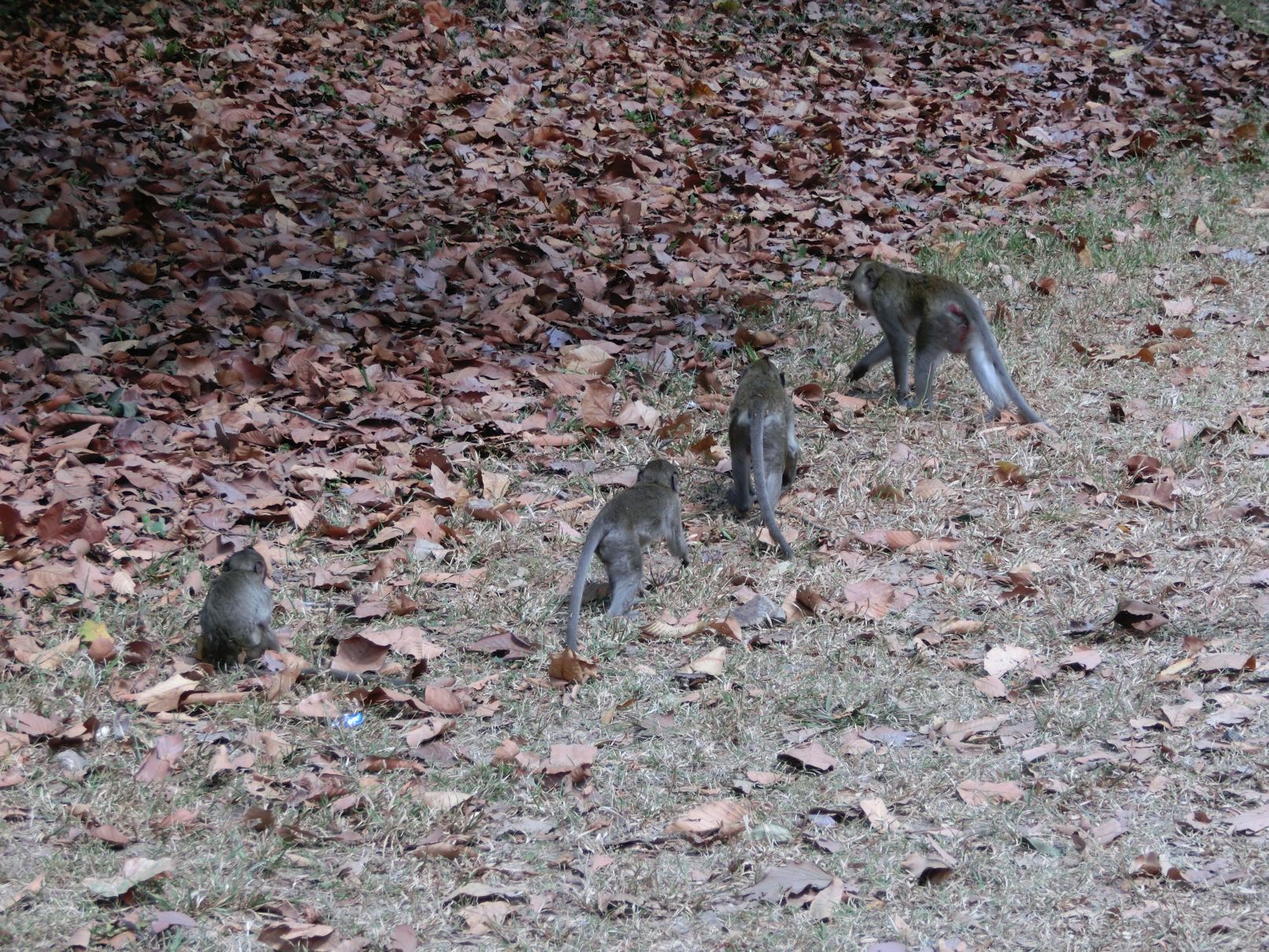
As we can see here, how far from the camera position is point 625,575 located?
6.14 m

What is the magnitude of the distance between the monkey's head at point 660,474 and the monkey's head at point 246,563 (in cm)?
183

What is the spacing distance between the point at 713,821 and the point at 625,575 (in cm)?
170

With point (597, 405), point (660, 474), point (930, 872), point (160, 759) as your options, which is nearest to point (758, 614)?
point (660, 474)

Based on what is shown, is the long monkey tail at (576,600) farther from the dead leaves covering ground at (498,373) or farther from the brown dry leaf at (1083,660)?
the brown dry leaf at (1083,660)

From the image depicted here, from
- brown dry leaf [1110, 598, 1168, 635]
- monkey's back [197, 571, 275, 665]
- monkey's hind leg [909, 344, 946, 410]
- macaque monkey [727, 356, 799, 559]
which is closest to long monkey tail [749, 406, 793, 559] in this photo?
macaque monkey [727, 356, 799, 559]

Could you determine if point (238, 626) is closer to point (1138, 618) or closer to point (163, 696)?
point (163, 696)

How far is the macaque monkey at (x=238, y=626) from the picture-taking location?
558 centimetres

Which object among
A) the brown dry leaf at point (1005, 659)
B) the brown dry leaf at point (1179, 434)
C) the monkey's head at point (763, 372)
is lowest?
the brown dry leaf at point (1005, 659)

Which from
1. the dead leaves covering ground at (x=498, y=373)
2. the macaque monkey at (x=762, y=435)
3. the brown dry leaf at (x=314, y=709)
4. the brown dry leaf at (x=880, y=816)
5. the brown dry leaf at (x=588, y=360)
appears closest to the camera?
the brown dry leaf at (x=880, y=816)

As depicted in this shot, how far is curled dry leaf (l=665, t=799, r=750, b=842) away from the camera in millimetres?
4598

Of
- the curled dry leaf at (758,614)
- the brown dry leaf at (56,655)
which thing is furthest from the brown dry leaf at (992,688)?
the brown dry leaf at (56,655)

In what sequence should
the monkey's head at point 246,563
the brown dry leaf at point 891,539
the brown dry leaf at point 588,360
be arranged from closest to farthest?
the monkey's head at point 246,563 < the brown dry leaf at point 891,539 < the brown dry leaf at point 588,360

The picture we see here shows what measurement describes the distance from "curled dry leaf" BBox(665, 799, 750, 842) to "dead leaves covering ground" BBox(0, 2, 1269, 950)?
11mm

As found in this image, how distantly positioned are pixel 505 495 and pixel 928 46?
9.57 metres
